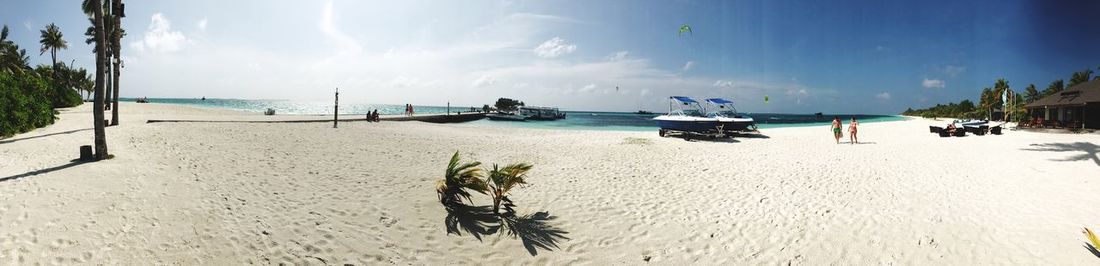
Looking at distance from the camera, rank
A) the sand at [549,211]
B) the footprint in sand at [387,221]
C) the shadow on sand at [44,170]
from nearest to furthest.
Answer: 1. the sand at [549,211]
2. the footprint in sand at [387,221]
3. the shadow on sand at [44,170]

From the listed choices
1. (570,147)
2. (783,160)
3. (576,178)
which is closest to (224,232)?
(576,178)

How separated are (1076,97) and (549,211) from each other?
3825 cm

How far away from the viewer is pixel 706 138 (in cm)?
2312

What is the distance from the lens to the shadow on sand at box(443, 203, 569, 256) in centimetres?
640

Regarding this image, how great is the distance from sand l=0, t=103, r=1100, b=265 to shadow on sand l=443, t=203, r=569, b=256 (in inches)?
1.8

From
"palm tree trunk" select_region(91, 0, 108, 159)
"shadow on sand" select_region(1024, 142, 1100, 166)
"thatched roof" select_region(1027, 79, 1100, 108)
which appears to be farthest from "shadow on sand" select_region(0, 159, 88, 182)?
"thatched roof" select_region(1027, 79, 1100, 108)

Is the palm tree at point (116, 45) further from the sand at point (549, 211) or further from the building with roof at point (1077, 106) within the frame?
the building with roof at point (1077, 106)

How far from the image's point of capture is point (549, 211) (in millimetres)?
7879

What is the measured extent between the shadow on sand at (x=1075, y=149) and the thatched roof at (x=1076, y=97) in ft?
40.5

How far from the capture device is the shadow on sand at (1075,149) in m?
13.0

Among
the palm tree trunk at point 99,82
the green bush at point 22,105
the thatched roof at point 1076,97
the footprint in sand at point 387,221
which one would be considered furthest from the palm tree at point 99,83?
the thatched roof at point 1076,97

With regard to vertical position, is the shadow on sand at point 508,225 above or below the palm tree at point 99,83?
below

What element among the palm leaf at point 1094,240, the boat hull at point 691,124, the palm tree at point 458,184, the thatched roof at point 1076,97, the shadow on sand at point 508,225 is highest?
the thatched roof at point 1076,97

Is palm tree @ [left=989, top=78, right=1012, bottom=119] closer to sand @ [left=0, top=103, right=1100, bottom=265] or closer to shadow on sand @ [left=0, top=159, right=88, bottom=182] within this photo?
sand @ [left=0, top=103, right=1100, bottom=265]
